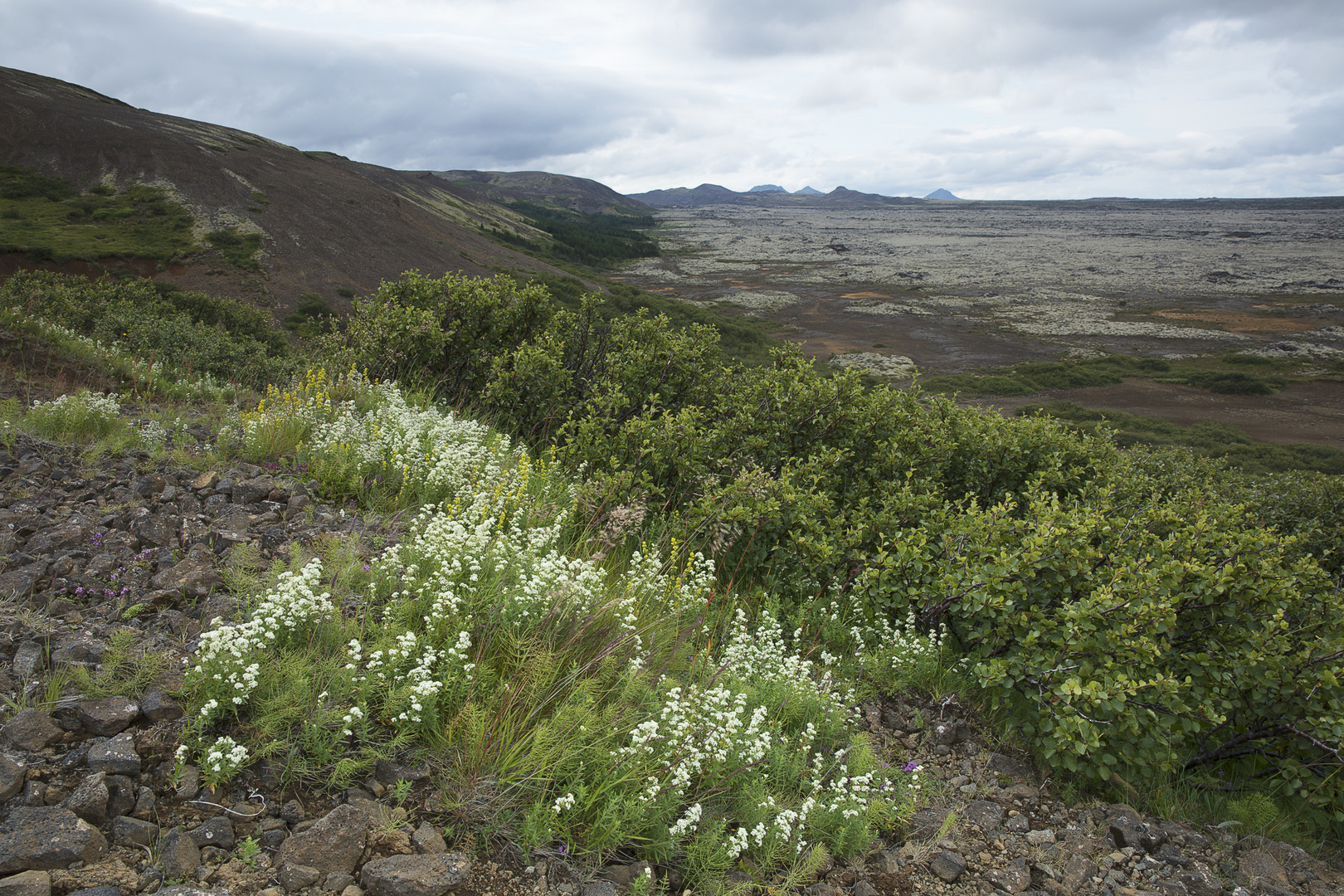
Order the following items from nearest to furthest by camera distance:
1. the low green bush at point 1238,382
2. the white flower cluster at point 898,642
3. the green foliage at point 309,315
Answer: the white flower cluster at point 898,642 < the green foliage at point 309,315 < the low green bush at point 1238,382

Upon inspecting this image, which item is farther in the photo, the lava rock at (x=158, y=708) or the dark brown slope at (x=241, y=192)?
the dark brown slope at (x=241, y=192)

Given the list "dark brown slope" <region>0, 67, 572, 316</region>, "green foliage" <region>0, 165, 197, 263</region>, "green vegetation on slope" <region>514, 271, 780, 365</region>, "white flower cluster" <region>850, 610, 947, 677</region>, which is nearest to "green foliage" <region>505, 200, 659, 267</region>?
"dark brown slope" <region>0, 67, 572, 316</region>

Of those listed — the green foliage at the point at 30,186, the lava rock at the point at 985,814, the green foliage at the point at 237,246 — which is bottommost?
the lava rock at the point at 985,814

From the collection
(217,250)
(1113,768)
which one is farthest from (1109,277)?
(1113,768)

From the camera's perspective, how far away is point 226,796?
2350 mm

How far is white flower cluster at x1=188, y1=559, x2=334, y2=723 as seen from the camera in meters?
2.55

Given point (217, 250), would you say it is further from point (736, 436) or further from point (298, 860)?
point (298, 860)

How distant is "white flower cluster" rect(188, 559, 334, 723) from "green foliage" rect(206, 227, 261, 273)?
34.3 meters

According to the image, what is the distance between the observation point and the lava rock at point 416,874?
218 cm

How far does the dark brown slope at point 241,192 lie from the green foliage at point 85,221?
906 mm

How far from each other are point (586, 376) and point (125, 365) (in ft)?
16.4

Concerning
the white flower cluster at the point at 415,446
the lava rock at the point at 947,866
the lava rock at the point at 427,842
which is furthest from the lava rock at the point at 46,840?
the lava rock at the point at 947,866

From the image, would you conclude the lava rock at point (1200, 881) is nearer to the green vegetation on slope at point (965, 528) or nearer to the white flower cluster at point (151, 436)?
the green vegetation on slope at point (965, 528)

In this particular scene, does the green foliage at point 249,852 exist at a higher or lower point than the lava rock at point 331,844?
higher
